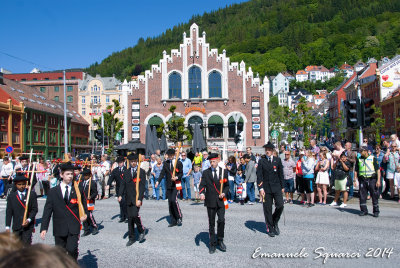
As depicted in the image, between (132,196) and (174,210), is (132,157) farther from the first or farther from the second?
(174,210)

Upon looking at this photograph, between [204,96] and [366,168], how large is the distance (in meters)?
33.6

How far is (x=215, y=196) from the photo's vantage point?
26.6 ft

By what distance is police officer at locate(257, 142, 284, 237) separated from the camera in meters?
9.01

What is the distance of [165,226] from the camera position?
1021 centimetres

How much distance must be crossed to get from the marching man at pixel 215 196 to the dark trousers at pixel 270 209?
1284mm

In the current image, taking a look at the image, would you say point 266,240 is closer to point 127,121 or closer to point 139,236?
point 139,236

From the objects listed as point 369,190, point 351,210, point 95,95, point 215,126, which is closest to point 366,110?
point 369,190

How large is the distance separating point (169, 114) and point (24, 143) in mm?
18513

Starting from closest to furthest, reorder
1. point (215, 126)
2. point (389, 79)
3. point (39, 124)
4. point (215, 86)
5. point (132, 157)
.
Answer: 1. point (132, 157)
2. point (215, 86)
3. point (215, 126)
4. point (39, 124)
5. point (389, 79)

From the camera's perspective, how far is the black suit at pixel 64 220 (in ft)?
20.3

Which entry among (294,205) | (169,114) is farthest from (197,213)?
(169,114)

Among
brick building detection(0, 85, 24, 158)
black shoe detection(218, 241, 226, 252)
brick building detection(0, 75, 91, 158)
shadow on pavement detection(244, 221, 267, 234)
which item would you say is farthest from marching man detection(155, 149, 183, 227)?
brick building detection(0, 75, 91, 158)

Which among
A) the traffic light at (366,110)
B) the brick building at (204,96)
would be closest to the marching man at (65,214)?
the traffic light at (366,110)

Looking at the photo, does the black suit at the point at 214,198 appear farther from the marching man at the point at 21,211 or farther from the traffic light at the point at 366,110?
the traffic light at the point at 366,110
